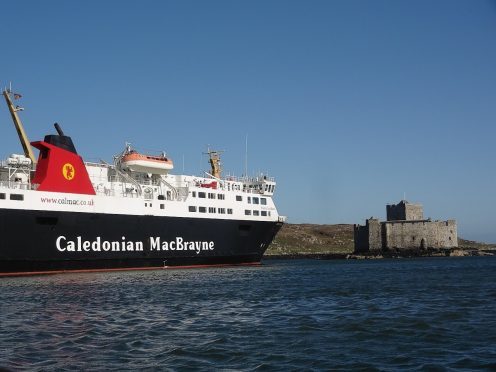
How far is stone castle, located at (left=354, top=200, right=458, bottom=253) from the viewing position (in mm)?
81875

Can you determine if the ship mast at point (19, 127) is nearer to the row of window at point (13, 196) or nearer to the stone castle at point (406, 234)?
the row of window at point (13, 196)

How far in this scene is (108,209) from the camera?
38.2 m

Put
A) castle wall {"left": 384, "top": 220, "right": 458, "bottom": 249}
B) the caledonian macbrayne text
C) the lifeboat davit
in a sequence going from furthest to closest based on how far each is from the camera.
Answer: castle wall {"left": 384, "top": 220, "right": 458, "bottom": 249} → the lifeboat davit → the caledonian macbrayne text

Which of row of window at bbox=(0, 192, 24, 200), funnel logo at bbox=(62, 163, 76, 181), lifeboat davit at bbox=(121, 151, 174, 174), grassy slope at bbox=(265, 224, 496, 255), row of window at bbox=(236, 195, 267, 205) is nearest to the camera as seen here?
row of window at bbox=(0, 192, 24, 200)

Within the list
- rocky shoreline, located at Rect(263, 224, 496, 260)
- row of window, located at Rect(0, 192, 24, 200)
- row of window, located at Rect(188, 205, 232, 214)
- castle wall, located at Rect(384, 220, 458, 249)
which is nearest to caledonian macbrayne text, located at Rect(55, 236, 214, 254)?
row of window, located at Rect(188, 205, 232, 214)

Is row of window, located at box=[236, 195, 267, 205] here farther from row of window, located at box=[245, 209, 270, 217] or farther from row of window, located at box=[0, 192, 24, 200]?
row of window, located at box=[0, 192, 24, 200]

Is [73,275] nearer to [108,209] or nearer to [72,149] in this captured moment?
[108,209]

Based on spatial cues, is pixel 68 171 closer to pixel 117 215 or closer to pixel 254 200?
pixel 117 215

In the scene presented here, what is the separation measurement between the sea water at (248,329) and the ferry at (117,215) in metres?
9.35

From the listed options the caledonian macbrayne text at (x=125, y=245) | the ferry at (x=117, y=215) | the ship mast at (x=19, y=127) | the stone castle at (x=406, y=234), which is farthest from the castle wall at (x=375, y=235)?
the ship mast at (x=19, y=127)

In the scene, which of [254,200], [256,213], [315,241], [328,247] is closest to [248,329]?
[256,213]

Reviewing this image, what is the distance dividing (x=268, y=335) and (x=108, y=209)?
26365 mm

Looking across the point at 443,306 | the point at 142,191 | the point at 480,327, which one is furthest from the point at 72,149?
the point at 480,327

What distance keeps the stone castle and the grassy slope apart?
17582 millimetres
